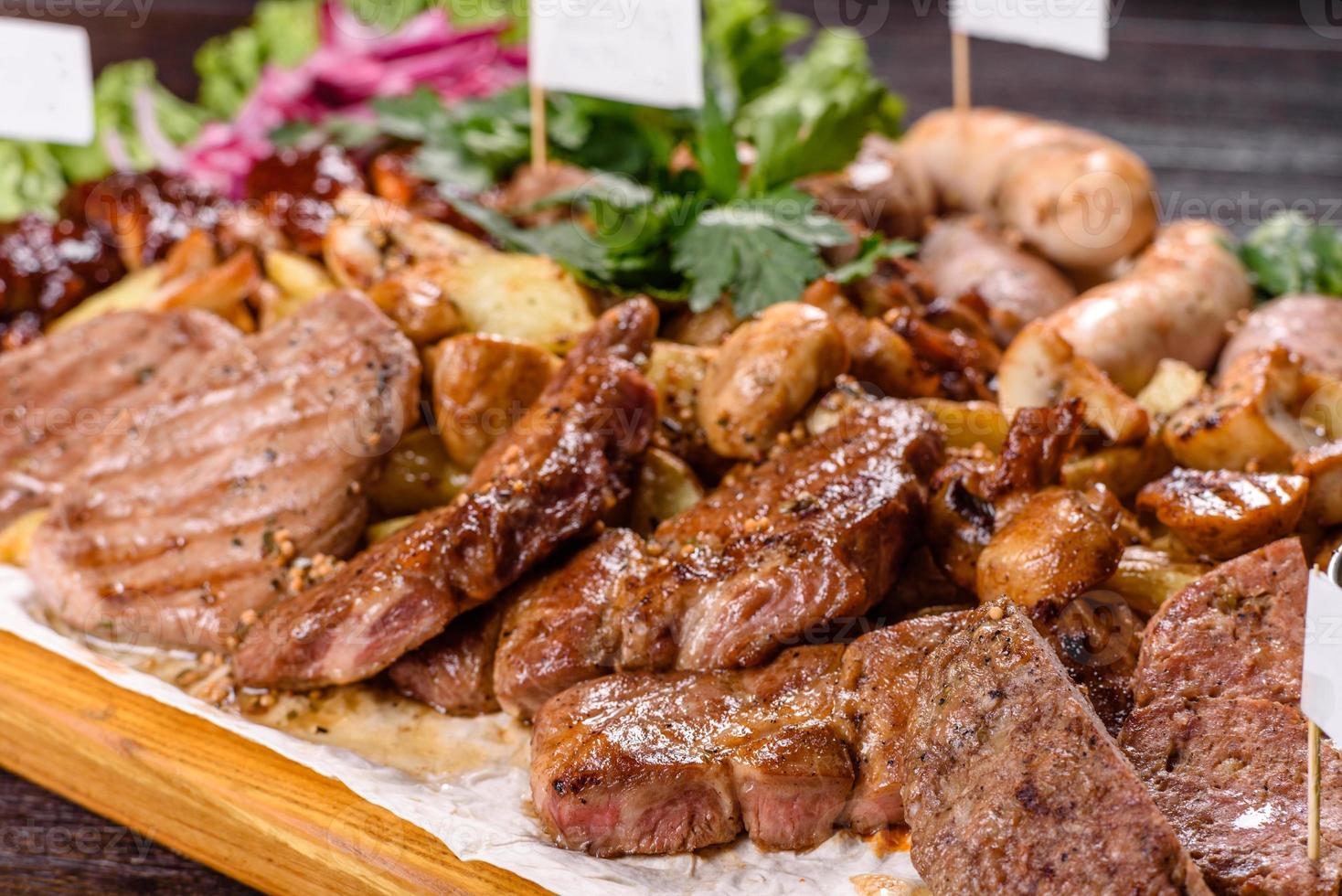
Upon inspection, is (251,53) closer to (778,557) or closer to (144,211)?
(144,211)

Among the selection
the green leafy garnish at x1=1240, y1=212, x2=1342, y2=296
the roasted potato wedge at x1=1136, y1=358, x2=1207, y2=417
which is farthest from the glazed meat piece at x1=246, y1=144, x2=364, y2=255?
the green leafy garnish at x1=1240, y1=212, x2=1342, y2=296

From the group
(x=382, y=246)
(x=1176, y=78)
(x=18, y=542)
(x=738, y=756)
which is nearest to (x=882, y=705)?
(x=738, y=756)

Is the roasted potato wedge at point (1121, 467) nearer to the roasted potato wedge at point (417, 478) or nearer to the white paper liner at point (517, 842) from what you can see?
the white paper liner at point (517, 842)

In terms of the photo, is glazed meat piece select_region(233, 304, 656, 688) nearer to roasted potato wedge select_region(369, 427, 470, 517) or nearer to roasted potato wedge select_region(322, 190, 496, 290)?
roasted potato wedge select_region(369, 427, 470, 517)

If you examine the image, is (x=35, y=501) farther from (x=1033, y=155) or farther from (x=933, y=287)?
(x=1033, y=155)

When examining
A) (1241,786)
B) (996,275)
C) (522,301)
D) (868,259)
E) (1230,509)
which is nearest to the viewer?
(1241,786)

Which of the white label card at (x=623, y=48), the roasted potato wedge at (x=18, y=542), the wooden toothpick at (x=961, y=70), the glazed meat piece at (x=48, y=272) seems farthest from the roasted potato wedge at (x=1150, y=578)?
the glazed meat piece at (x=48, y=272)

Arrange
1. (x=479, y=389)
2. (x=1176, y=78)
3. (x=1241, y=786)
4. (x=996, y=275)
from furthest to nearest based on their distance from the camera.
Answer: (x=1176, y=78)
(x=996, y=275)
(x=479, y=389)
(x=1241, y=786)
